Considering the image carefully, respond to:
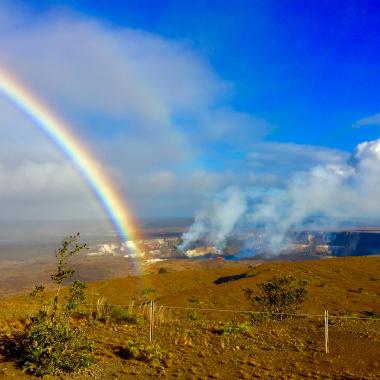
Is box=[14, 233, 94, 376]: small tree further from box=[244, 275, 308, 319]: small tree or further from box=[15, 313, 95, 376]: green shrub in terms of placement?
box=[244, 275, 308, 319]: small tree

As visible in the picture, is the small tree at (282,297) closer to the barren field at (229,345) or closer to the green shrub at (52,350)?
the barren field at (229,345)

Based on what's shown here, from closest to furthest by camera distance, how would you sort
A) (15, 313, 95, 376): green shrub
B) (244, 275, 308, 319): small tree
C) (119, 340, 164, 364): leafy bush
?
(15, 313, 95, 376): green shrub → (119, 340, 164, 364): leafy bush → (244, 275, 308, 319): small tree

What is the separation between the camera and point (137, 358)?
13.0 metres

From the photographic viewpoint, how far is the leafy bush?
12.9 meters

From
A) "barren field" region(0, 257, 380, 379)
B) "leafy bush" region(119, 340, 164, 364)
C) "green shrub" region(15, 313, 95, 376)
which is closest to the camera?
"green shrub" region(15, 313, 95, 376)

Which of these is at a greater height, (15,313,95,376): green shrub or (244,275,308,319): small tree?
(15,313,95,376): green shrub

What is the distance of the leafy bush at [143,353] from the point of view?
12.9m

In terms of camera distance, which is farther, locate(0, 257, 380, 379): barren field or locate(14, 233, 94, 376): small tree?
locate(0, 257, 380, 379): barren field

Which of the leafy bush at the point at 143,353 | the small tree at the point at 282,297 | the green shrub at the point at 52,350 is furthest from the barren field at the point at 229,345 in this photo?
the small tree at the point at 282,297

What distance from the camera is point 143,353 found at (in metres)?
13.1

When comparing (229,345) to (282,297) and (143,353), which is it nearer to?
(143,353)

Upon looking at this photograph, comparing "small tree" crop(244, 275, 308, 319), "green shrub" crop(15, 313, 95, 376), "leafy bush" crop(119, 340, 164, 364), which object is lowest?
Result: "small tree" crop(244, 275, 308, 319)

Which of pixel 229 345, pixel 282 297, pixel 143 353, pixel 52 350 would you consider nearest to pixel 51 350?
pixel 52 350

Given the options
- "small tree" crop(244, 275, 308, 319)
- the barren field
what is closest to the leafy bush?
the barren field
